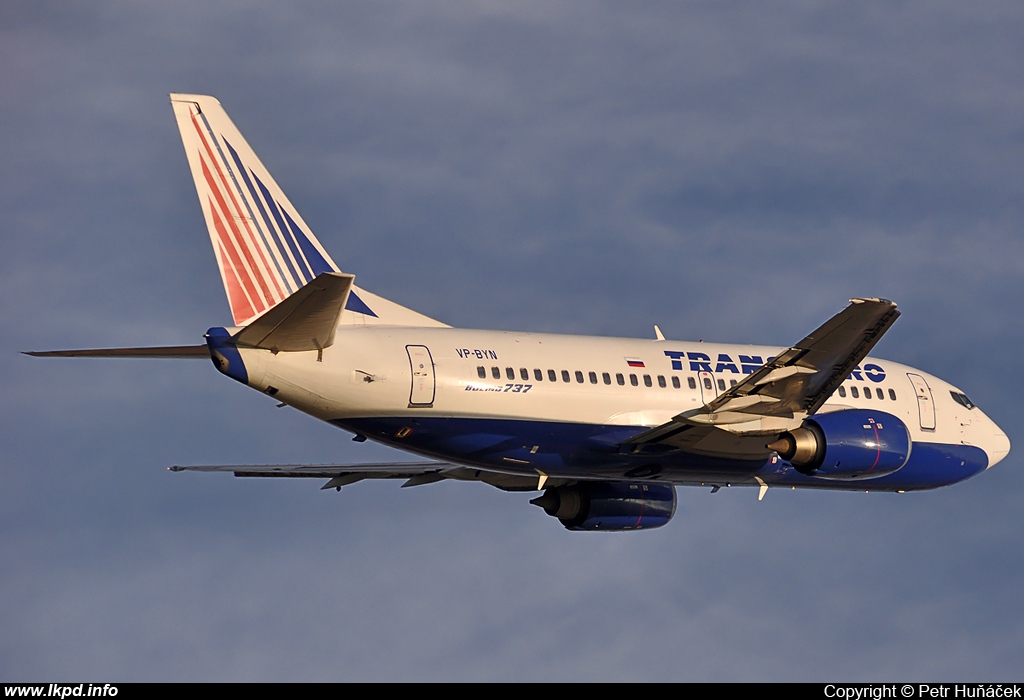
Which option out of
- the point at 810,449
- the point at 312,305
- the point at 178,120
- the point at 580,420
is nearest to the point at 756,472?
the point at 810,449

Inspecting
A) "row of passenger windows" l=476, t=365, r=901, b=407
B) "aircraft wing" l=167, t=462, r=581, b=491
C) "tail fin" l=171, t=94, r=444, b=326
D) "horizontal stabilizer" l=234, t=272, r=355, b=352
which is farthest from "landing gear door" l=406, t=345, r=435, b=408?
"aircraft wing" l=167, t=462, r=581, b=491

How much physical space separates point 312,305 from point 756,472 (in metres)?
13.9

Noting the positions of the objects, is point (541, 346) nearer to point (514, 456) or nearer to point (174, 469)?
point (514, 456)

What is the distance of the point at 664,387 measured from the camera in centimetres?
3950

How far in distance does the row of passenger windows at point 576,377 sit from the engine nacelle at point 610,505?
15.3 ft

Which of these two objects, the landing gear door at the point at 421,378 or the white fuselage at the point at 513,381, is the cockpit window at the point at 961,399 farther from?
the landing gear door at the point at 421,378

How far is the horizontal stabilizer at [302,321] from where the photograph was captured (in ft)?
101

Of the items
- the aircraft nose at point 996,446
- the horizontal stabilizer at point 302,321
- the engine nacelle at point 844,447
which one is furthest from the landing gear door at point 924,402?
the horizontal stabilizer at point 302,321

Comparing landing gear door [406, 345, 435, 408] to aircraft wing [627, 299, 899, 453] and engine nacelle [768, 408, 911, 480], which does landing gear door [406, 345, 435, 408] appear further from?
engine nacelle [768, 408, 911, 480]

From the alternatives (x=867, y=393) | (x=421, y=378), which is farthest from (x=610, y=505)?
(x=421, y=378)

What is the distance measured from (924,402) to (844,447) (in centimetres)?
624

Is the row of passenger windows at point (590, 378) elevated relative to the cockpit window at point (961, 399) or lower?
lower

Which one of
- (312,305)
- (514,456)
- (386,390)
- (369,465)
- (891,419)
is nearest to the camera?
(312,305)

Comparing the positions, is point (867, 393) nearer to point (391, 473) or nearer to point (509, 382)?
point (509, 382)
